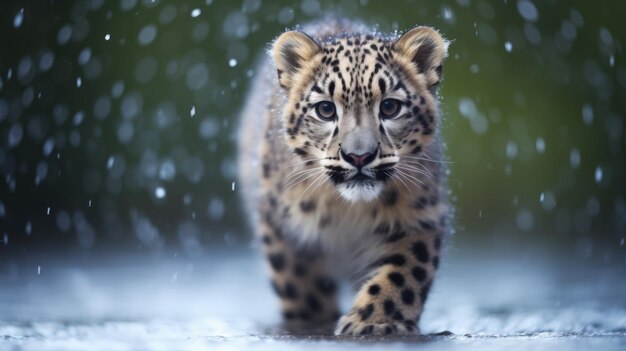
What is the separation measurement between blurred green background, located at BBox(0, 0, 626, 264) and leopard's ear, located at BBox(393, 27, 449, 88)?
3795 mm

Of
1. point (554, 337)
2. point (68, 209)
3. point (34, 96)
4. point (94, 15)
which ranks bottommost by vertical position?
point (554, 337)

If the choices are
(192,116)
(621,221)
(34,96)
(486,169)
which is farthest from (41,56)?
(621,221)

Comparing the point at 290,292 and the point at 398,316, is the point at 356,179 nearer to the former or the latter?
the point at 398,316

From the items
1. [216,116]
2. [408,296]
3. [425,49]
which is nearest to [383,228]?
[408,296]

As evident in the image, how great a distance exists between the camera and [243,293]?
6242 millimetres

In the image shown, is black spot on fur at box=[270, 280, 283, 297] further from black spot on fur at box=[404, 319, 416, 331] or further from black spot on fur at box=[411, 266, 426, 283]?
black spot on fur at box=[404, 319, 416, 331]

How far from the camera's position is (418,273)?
4.00 meters

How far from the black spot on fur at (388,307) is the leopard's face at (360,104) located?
0.36 meters

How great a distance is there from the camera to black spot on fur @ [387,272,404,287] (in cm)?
392

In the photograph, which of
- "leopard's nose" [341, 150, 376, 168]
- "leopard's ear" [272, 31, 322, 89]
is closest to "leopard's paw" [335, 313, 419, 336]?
"leopard's nose" [341, 150, 376, 168]

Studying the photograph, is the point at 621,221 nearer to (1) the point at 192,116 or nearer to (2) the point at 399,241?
(1) the point at 192,116

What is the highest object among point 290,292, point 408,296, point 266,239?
point 266,239

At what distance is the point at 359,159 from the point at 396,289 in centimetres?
50

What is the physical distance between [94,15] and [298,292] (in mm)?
4402
